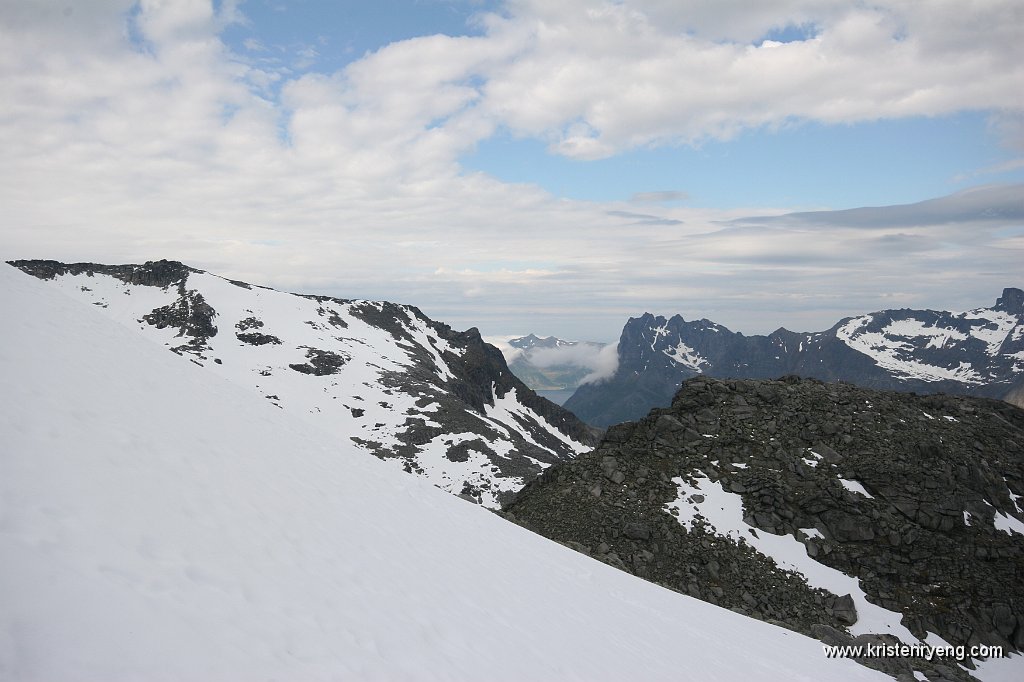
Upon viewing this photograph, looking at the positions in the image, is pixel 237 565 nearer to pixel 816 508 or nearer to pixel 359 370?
pixel 816 508

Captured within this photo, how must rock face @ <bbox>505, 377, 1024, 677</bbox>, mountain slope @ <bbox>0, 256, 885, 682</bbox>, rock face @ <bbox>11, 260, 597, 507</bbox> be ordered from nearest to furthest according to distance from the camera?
mountain slope @ <bbox>0, 256, 885, 682</bbox> → rock face @ <bbox>505, 377, 1024, 677</bbox> → rock face @ <bbox>11, 260, 597, 507</bbox>

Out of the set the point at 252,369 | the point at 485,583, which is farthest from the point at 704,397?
the point at 252,369

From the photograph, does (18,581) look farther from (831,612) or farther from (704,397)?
(704,397)

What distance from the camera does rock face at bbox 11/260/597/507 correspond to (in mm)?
96500

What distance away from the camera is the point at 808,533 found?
28141mm

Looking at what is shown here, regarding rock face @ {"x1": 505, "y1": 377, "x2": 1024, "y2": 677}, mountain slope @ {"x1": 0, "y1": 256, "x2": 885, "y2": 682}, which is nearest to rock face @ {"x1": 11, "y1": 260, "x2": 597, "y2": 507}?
rock face @ {"x1": 505, "y1": 377, "x2": 1024, "y2": 677}

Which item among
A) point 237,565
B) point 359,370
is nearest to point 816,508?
point 237,565

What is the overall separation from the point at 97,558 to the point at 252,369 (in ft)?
439

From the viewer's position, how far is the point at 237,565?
8039mm

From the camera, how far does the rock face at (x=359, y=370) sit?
96.5 m

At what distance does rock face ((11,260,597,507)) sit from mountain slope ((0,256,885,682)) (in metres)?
60.5

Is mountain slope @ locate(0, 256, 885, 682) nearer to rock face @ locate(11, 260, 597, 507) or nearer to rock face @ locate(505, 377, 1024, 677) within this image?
rock face @ locate(505, 377, 1024, 677)

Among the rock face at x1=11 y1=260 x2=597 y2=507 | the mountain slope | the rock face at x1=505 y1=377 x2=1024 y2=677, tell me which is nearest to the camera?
the mountain slope

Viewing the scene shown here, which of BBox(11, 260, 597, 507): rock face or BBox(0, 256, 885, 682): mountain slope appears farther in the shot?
BBox(11, 260, 597, 507): rock face
